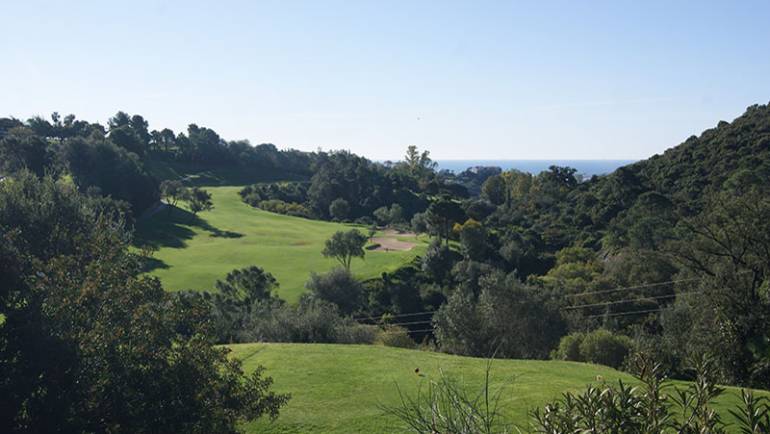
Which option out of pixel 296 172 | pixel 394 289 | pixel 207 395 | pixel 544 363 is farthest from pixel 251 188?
pixel 207 395

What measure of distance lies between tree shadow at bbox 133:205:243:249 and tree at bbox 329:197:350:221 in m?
24.2

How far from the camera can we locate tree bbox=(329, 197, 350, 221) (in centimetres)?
9606

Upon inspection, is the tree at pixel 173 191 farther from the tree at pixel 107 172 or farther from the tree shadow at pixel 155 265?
the tree shadow at pixel 155 265

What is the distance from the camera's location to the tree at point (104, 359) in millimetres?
8962

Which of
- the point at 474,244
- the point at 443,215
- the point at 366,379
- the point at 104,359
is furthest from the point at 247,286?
the point at 443,215

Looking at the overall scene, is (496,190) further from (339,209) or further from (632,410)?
(632,410)

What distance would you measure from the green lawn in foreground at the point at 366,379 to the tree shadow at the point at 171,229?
139ft

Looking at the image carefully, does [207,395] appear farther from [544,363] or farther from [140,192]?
[140,192]

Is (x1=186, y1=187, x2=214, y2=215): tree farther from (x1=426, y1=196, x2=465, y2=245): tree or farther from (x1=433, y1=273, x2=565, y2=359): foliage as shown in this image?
(x1=433, y1=273, x2=565, y2=359): foliage

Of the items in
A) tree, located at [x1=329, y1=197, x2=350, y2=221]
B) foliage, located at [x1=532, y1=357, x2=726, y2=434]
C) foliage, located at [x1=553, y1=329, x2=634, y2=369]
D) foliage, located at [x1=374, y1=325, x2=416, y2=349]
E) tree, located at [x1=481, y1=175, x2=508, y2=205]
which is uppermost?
tree, located at [x1=481, y1=175, x2=508, y2=205]

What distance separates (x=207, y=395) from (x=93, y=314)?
2714 millimetres

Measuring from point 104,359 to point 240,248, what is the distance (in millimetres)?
53608

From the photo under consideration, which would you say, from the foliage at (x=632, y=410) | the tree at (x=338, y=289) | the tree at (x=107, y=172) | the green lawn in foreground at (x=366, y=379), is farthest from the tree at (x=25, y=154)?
the foliage at (x=632, y=410)

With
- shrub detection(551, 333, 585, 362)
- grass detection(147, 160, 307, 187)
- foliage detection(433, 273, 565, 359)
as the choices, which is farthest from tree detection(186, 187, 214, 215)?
shrub detection(551, 333, 585, 362)
